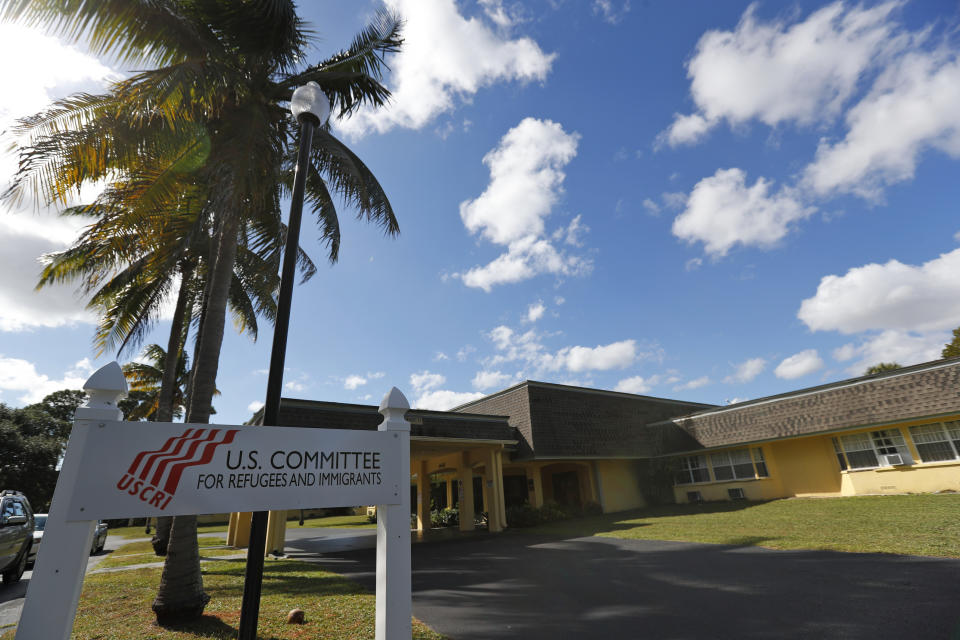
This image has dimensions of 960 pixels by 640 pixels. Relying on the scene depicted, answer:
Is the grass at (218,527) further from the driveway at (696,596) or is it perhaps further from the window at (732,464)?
the driveway at (696,596)

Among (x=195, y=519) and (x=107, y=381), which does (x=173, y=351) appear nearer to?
(x=195, y=519)

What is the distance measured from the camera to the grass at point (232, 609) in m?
5.52

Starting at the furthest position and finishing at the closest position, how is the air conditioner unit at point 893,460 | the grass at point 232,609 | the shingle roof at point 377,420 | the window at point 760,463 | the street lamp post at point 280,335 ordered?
the window at point 760,463 < the air conditioner unit at point 893,460 < the shingle roof at point 377,420 < the grass at point 232,609 < the street lamp post at point 280,335

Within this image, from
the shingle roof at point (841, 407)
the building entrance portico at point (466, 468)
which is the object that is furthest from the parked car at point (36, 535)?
the shingle roof at point (841, 407)

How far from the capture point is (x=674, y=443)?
24.1m

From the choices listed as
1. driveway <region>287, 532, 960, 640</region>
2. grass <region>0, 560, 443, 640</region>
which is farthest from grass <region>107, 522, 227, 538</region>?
driveway <region>287, 532, 960, 640</region>

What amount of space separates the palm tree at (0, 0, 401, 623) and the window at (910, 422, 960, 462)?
22.0m

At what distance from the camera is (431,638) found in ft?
17.2

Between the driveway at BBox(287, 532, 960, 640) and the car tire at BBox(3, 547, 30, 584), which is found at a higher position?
the car tire at BBox(3, 547, 30, 584)

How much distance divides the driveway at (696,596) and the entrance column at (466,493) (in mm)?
10194

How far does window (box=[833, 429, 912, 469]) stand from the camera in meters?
17.2

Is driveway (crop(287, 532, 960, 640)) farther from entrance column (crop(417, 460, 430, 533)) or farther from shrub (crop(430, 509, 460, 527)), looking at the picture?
shrub (crop(430, 509, 460, 527))

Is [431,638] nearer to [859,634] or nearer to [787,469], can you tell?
[859,634]

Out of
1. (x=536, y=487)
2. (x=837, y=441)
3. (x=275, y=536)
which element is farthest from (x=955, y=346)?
(x=275, y=536)
